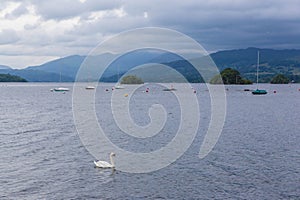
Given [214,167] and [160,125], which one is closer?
[214,167]

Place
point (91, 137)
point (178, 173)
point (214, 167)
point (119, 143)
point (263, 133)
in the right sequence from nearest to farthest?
1. point (178, 173)
2. point (214, 167)
3. point (119, 143)
4. point (91, 137)
5. point (263, 133)

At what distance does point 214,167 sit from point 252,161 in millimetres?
4133

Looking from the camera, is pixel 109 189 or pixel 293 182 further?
pixel 293 182

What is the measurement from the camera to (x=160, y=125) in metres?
61.5

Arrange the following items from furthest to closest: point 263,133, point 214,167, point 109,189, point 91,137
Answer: point 263,133 < point 91,137 < point 214,167 < point 109,189

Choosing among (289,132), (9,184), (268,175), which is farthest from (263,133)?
(9,184)

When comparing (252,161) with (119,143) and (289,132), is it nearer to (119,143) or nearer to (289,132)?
(119,143)

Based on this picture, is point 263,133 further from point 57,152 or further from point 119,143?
point 57,152

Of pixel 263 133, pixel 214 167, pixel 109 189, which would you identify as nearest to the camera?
pixel 109 189

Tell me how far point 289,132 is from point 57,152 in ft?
102

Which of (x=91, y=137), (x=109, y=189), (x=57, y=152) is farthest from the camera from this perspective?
(x=91, y=137)

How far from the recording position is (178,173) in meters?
31.4

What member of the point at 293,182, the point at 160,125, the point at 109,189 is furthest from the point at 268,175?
the point at 160,125

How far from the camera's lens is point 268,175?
30.8 m
